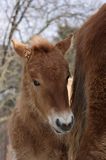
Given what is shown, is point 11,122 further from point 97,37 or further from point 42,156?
Result: point 97,37

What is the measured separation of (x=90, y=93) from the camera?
2.66 metres

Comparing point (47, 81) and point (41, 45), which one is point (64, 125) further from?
point (41, 45)

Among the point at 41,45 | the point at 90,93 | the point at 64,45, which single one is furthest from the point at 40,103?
the point at 90,93

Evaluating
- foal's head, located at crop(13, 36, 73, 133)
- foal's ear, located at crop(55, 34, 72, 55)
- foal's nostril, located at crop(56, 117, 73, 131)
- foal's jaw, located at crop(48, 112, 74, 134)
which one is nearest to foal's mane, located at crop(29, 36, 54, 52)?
foal's head, located at crop(13, 36, 73, 133)

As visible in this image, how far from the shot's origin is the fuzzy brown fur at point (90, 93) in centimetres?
255

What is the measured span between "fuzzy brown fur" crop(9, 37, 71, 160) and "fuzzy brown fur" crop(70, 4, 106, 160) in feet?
2.32

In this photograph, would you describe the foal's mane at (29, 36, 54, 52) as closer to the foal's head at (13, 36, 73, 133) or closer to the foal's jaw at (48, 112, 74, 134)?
the foal's head at (13, 36, 73, 133)

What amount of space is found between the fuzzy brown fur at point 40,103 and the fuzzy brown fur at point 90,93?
2.32 feet

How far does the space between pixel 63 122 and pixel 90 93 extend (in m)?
0.79

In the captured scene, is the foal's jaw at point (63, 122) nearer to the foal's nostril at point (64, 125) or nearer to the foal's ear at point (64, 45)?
the foal's nostril at point (64, 125)

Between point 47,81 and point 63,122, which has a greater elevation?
point 47,81

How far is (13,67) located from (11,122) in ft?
49.9

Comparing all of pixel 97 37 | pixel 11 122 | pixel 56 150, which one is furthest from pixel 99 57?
pixel 11 122

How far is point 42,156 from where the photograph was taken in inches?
162
